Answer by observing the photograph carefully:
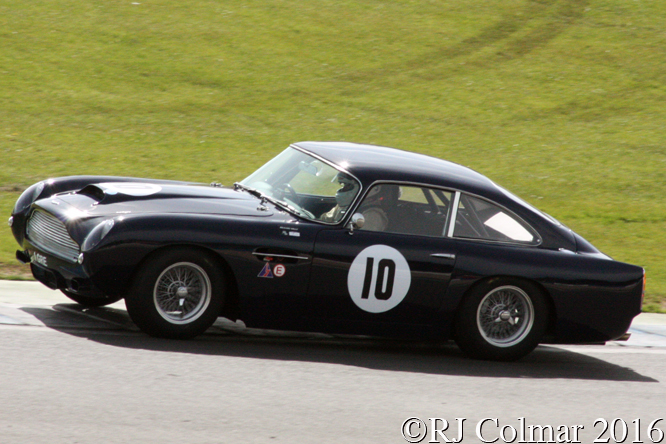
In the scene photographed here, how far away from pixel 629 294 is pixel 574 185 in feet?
26.7

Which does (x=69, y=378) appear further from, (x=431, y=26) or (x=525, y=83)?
(x=431, y=26)

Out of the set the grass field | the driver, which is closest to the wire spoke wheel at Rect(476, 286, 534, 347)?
the driver

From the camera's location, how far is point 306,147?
24.8ft

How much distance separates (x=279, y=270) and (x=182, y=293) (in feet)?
2.27

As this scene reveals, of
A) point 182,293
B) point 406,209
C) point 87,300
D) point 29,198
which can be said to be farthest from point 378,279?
point 29,198

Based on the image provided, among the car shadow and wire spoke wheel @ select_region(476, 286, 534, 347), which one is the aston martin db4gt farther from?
the car shadow

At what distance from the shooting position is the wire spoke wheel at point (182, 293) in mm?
6293

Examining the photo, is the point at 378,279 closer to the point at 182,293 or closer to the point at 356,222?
the point at 356,222

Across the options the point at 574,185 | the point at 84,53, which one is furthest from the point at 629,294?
the point at 84,53

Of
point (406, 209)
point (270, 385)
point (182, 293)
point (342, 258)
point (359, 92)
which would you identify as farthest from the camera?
point (359, 92)

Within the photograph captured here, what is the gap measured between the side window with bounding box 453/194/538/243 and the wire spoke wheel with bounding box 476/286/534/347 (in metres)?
0.43

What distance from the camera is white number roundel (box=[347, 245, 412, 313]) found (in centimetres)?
650

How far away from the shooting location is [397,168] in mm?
7035

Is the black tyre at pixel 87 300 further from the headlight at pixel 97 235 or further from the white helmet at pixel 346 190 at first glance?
the white helmet at pixel 346 190
